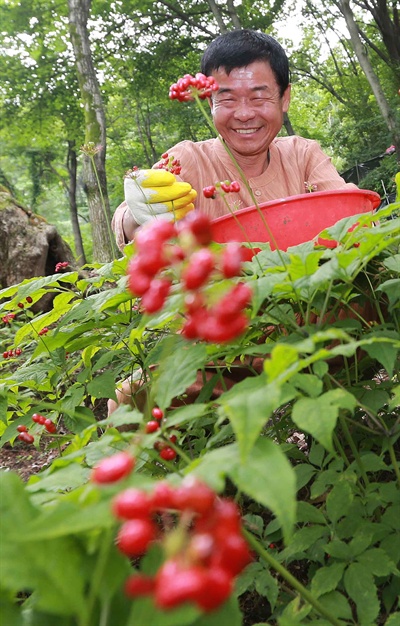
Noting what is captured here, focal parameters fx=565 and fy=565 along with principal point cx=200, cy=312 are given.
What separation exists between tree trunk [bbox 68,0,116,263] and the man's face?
623 cm

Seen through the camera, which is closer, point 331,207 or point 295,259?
point 295,259

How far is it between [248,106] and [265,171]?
0.35m

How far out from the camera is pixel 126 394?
2254 millimetres

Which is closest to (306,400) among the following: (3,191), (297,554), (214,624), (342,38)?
(214,624)

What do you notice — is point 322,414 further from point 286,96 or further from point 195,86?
point 286,96

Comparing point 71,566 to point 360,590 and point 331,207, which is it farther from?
point 331,207

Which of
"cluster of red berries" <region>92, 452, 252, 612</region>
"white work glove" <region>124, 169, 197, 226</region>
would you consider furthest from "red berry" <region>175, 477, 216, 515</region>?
"white work glove" <region>124, 169, 197, 226</region>

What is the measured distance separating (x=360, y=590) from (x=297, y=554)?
0.29m

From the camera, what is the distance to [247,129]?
2854 millimetres

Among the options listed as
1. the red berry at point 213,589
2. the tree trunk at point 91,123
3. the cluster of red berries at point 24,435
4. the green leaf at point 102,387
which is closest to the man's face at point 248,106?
the green leaf at point 102,387

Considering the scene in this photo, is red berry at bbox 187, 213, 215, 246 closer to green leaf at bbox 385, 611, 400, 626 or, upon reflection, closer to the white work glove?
green leaf at bbox 385, 611, 400, 626

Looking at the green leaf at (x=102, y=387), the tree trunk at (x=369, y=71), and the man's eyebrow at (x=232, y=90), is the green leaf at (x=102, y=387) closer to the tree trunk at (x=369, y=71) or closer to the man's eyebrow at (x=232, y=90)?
the man's eyebrow at (x=232, y=90)

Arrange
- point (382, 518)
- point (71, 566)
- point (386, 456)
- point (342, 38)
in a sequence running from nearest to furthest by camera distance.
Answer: point (71, 566) → point (382, 518) → point (386, 456) → point (342, 38)

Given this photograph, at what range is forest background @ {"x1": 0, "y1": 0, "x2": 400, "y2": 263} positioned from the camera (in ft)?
40.1
